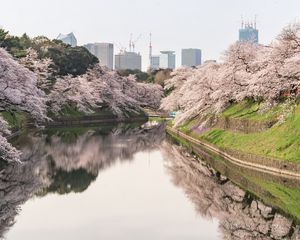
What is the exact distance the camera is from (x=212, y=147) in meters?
51.8

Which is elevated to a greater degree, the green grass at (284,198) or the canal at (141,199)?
the green grass at (284,198)

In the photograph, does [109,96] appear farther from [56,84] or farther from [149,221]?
[149,221]

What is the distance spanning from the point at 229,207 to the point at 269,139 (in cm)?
1440

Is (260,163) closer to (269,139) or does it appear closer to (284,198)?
(269,139)

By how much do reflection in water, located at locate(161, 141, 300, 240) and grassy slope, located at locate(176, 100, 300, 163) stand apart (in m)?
3.84

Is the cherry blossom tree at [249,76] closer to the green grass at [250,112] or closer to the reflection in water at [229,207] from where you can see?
the green grass at [250,112]

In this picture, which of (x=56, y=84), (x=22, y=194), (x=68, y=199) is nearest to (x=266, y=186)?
(x=68, y=199)

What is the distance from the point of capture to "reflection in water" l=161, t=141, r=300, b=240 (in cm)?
2083

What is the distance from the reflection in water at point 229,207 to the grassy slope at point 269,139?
3.84 m

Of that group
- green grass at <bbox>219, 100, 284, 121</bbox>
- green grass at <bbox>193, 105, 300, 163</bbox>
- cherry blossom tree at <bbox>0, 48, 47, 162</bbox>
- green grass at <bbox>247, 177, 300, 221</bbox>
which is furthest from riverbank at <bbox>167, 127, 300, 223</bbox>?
cherry blossom tree at <bbox>0, 48, 47, 162</bbox>

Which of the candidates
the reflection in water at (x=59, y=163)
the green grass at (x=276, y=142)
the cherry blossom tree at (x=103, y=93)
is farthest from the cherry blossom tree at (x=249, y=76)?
the cherry blossom tree at (x=103, y=93)

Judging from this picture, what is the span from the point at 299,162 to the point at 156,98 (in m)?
103

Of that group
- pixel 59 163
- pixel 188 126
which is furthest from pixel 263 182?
pixel 188 126

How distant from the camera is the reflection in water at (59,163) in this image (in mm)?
28219
